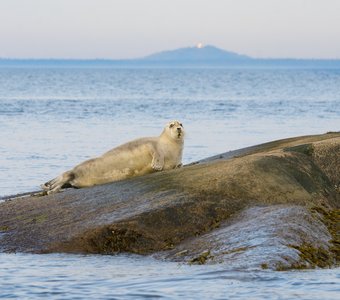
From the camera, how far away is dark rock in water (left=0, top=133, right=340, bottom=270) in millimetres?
9469

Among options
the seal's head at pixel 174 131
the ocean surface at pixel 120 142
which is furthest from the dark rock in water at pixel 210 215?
the seal's head at pixel 174 131

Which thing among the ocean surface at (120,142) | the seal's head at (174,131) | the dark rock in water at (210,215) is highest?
the seal's head at (174,131)

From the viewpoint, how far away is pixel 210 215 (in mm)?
10508

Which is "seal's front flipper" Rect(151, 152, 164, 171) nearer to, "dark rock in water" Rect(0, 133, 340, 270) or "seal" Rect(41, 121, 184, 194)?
"seal" Rect(41, 121, 184, 194)

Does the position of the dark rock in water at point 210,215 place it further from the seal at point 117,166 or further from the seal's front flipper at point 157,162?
the seal's front flipper at point 157,162

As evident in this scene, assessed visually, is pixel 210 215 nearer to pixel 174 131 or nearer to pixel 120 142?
pixel 174 131

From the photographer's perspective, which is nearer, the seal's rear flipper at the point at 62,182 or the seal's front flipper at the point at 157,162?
the seal's rear flipper at the point at 62,182

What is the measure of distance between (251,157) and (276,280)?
344 cm

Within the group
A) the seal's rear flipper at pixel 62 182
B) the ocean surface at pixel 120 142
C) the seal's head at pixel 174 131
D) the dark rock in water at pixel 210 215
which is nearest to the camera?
the ocean surface at pixel 120 142

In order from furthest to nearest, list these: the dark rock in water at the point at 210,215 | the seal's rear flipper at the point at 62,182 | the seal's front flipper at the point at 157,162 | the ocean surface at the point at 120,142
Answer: the seal's front flipper at the point at 157,162
the seal's rear flipper at the point at 62,182
the dark rock in water at the point at 210,215
the ocean surface at the point at 120,142

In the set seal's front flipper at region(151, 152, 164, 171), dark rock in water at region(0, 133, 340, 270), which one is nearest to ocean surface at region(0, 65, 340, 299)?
dark rock in water at region(0, 133, 340, 270)

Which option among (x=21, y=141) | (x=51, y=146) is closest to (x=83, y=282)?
(x=51, y=146)

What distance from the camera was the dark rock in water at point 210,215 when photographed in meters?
9.47

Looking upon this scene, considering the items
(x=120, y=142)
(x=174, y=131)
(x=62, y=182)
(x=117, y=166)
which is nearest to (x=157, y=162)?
(x=117, y=166)
